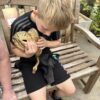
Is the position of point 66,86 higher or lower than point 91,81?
higher

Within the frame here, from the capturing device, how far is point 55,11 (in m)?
1.31

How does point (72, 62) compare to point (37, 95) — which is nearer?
point (37, 95)

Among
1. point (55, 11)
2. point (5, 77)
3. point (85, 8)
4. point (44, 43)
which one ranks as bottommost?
point (85, 8)

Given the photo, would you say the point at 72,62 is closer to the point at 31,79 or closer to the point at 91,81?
the point at 91,81

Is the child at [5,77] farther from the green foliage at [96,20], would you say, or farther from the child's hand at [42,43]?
the green foliage at [96,20]

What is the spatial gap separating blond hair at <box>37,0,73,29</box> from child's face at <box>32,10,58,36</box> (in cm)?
5

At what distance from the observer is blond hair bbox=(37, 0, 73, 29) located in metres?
1.31

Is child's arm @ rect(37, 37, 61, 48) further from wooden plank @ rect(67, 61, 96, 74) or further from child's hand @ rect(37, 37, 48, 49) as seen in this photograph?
wooden plank @ rect(67, 61, 96, 74)

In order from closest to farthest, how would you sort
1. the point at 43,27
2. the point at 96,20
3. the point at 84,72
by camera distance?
the point at 43,27 < the point at 84,72 < the point at 96,20

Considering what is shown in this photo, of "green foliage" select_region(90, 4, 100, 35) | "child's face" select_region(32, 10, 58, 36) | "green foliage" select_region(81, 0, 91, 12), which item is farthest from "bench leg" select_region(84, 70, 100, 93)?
"green foliage" select_region(81, 0, 91, 12)

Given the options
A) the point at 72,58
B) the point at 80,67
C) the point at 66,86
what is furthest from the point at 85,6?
the point at 66,86

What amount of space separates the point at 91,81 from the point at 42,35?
2.81 feet

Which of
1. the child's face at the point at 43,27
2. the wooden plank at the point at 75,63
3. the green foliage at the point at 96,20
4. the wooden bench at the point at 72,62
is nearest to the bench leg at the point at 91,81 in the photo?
the wooden bench at the point at 72,62

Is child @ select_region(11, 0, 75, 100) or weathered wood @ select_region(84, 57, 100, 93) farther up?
child @ select_region(11, 0, 75, 100)
